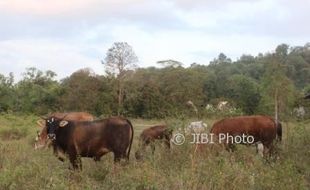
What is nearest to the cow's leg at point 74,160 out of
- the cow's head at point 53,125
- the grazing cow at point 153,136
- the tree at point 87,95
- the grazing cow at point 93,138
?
the grazing cow at point 93,138

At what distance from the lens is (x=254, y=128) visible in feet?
40.8

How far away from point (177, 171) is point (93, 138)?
298 centimetres

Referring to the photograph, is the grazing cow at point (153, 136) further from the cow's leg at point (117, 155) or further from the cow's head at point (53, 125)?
the cow's head at point (53, 125)

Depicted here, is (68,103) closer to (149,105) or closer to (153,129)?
(149,105)

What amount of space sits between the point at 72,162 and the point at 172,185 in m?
3.69

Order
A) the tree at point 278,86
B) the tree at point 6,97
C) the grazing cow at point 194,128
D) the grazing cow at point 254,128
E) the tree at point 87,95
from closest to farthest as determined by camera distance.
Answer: the grazing cow at point 194,128, the grazing cow at point 254,128, the tree at point 278,86, the tree at point 87,95, the tree at point 6,97

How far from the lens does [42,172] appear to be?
311 inches

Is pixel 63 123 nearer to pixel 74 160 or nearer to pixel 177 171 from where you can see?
pixel 74 160

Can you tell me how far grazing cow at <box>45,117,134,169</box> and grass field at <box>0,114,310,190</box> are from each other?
832 mm

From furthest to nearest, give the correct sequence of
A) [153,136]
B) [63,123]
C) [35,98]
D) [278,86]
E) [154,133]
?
[35,98] → [278,86] → [154,133] → [153,136] → [63,123]

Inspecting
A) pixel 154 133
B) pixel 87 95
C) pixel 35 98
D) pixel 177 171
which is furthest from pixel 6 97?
pixel 177 171

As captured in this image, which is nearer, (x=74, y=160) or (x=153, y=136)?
(x=74, y=160)

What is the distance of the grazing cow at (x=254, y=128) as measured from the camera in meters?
12.3

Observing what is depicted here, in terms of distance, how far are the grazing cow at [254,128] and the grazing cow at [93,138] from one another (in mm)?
2482
